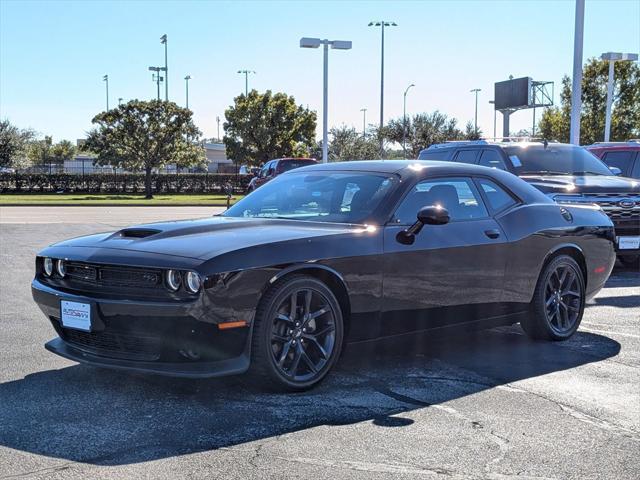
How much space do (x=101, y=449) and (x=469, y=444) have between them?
1.87 meters

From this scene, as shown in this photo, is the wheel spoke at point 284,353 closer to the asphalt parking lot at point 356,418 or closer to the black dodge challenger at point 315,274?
the black dodge challenger at point 315,274

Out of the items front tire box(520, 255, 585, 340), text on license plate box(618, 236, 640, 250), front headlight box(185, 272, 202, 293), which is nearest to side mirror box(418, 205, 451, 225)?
front tire box(520, 255, 585, 340)

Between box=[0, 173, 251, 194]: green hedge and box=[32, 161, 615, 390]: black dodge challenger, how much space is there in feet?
135

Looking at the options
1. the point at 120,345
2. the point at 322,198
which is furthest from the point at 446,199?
the point at 120,345

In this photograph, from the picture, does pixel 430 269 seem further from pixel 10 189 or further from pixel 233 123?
pixel 233 123

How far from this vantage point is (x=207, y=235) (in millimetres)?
5180

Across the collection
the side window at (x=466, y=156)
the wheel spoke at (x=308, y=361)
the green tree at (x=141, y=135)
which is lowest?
the wheel spoke at (x=308, y=361)

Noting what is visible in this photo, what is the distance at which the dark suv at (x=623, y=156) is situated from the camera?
45.5ft

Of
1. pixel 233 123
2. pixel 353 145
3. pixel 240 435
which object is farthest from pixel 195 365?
pixel 353 145

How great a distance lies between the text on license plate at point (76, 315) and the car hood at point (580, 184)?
7348 millimetres

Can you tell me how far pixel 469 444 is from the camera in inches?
164

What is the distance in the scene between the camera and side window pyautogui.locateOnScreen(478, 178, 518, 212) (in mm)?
6445

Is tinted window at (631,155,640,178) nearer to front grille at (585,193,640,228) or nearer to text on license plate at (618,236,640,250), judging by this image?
front grille at (585,193,640,228)

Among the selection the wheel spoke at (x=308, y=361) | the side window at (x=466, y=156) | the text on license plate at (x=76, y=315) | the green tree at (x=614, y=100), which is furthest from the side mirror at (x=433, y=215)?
the green tree at (x=614, y=100)
